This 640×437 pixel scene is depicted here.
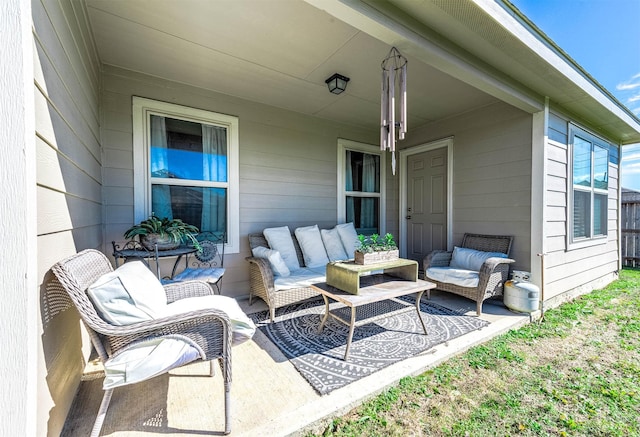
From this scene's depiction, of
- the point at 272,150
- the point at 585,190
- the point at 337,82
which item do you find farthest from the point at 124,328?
the point at 585,190

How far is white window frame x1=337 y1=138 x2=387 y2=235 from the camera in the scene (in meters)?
4.30

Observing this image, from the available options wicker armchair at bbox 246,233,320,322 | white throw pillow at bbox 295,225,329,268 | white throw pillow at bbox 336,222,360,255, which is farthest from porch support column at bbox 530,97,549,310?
wicker armchair at bbox 246,233,320,322

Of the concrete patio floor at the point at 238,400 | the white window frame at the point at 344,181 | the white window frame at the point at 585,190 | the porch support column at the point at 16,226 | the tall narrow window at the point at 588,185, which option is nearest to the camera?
the porch support column at the point at 16,226

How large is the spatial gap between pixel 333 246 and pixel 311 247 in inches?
14.1

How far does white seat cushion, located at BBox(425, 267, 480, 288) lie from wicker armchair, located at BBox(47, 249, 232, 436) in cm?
265

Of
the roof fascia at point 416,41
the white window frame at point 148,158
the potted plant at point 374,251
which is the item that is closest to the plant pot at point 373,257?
the potted plant at point 374,251

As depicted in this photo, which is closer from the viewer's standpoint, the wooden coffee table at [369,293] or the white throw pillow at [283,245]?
the wooden coffee table at [369,293]

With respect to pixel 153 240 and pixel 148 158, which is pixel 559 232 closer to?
pixel 153 240

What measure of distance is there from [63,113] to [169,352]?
1.44m

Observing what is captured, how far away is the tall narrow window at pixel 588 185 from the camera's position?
3557 millimetres

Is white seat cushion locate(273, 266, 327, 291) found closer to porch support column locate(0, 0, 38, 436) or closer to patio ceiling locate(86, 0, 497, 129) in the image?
porch support column locate(0, 0, 38, 436)

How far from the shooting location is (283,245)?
333 cm

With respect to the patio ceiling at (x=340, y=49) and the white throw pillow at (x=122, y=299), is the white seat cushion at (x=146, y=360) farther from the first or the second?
the patio ceiling at (x=340, y=49)

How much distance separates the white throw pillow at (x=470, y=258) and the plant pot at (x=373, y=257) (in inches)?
57.1
